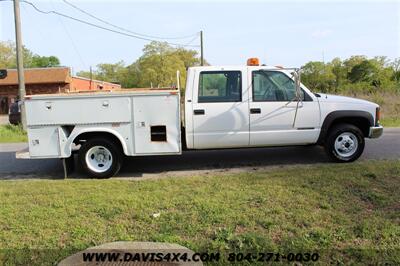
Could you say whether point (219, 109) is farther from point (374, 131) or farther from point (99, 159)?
point (374, 131)

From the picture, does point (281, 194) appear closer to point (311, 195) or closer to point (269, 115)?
point (311, 195)

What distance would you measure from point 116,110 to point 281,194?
320cm

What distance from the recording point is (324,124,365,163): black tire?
7512 millimetres

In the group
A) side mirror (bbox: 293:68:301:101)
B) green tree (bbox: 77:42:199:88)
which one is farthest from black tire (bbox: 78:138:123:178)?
green tree (bbox: 77:42:199:88)

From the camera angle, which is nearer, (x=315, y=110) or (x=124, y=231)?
(x=124, y=231)

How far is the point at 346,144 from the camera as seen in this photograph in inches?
297

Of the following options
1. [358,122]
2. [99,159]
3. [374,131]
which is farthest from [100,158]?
[374,131]

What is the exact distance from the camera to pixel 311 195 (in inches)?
208

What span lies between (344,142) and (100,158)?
4536 mm

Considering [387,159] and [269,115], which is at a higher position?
[269,115]

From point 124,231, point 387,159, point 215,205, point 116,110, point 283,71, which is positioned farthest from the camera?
point 387,159

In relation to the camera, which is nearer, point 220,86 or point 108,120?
point 108,120

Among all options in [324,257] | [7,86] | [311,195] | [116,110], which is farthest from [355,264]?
[7,86]

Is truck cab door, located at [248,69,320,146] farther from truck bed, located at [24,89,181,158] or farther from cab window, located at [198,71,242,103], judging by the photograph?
truck bed, located at [24,89,181,158]
